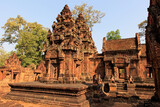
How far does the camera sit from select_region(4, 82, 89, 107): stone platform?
19.9 feet

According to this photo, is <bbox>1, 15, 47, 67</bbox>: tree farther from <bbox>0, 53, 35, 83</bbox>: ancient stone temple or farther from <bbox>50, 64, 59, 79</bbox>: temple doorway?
<bbox>50, 64, 59, 79</bbox>: temple doorway

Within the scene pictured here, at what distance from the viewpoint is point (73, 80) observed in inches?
360

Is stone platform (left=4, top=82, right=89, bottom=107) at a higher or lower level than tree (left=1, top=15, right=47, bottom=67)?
lower

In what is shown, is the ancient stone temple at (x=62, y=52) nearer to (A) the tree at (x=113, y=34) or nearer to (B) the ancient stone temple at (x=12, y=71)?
(B) the ancient stone temple at (x=12, y=71)

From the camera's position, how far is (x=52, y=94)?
6762 mm

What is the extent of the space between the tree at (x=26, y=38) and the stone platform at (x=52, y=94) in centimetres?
1902

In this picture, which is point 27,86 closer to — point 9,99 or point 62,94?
point 9,99

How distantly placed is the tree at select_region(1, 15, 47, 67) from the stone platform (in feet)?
62.4

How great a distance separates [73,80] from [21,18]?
28956 millimetres

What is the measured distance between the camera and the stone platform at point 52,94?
19.9 ft

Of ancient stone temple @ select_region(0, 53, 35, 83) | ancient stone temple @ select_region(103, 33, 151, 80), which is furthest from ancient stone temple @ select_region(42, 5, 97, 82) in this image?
ancient stone temple @ select_region(0, 53, 35, 83)

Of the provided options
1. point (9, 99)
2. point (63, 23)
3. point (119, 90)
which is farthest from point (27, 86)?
point (119, 90)

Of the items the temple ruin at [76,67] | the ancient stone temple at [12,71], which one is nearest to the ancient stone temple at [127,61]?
the temple ruin at [76,67]

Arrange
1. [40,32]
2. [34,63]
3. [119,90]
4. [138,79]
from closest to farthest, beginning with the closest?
[119,90] < [138,79] < [34,63] < [40,32]
